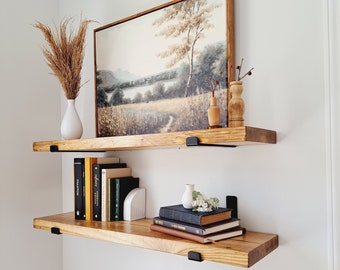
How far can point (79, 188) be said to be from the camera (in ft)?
4.95

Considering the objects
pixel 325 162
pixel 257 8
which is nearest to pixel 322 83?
pixel 325 162

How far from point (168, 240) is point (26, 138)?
1023 mm

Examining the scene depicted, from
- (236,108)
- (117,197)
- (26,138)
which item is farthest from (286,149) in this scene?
(26,138)

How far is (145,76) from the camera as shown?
1.48 metres

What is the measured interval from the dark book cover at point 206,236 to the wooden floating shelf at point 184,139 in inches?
10.8

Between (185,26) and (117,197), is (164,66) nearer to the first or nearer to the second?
(185,26)

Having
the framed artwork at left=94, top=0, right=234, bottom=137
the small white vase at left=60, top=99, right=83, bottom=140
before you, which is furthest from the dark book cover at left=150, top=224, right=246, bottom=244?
the small white vase at left=60, top=99, right=83, bottom=140

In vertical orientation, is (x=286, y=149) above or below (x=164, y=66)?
below

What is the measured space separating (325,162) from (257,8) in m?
0.56

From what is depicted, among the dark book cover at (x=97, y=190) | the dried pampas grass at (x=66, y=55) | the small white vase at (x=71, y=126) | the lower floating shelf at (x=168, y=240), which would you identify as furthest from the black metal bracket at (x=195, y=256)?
the dried pampas grass at (x=66, y=55)

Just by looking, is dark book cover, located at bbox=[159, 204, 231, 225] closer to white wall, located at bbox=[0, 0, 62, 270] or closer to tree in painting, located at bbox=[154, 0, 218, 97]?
tree in painting, located at bbox=[154, 0, 218, 97]

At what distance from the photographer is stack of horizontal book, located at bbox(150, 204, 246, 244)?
104 centimetres

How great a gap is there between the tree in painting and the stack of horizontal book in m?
0.46

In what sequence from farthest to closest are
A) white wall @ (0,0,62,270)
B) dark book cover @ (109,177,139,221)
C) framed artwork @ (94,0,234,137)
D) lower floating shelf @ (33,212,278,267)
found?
white wall @ (0,0,62,270) < dark book cover @ (109,177,139,221) < framed artwork @ (94,0,234,137) < lower floating shelf @ (33,212,278,267)
